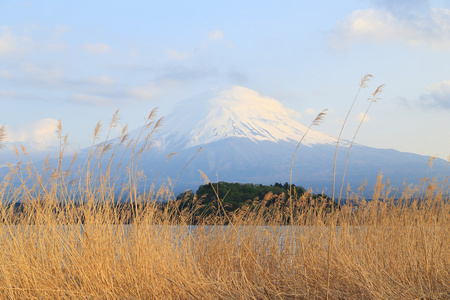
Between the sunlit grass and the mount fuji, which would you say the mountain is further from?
the sunlit grass

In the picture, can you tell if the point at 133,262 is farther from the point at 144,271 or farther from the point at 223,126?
the point at 223,126

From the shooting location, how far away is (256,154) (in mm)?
131750

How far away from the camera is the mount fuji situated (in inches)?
4284

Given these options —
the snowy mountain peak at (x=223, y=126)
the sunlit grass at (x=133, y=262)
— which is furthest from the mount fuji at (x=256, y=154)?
the sunlit grass at (x=133, y=262)

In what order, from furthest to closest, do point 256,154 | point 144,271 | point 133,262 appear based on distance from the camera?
point 256,154, point 133,262, point 144,271

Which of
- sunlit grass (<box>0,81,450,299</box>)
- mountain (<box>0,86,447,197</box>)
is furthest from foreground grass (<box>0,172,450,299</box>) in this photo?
mountain (<box>0,86,447,197</box>)

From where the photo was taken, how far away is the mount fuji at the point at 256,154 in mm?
108806

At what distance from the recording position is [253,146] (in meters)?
132

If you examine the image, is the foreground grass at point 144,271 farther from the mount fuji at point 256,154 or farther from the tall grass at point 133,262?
the mount fuji at point 256,154

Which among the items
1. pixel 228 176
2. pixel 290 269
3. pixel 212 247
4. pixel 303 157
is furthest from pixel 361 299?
pixel 303 157

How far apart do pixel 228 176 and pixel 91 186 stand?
356 feet

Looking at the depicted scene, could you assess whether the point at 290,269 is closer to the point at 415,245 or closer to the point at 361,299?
the point at 361,299

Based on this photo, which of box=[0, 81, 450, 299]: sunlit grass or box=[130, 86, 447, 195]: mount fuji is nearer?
box=[0, 81, 450, 299]: sunlit grass

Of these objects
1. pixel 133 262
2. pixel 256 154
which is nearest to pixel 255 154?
pixel 256 154
